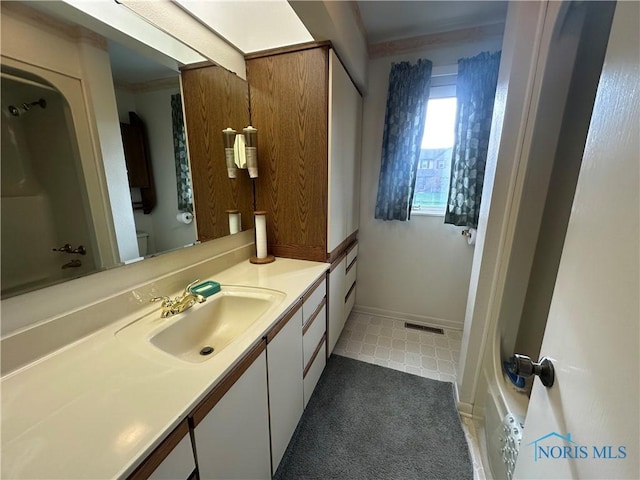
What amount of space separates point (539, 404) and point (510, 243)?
83cm

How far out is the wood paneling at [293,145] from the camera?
1507 mm

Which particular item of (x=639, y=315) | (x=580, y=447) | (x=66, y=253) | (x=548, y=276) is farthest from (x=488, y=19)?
(x=66, y=253)

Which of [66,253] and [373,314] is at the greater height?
[66,253]

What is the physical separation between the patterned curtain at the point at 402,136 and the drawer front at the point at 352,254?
0.40m

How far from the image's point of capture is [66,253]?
82 centimetres

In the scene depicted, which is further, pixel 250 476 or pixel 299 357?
pixel 299 357

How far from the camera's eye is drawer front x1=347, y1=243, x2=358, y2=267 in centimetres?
221

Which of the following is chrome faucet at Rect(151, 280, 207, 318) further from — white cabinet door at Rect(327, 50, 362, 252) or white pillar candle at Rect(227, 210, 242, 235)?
white cabinet door at Rect(327, 50, 362, 252)

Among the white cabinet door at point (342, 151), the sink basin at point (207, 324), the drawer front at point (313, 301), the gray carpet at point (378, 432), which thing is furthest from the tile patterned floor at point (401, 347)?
the sink basin at point (207, 324)

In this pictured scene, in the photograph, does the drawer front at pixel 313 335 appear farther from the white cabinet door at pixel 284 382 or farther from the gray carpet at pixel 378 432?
the gray carpet at pixel 378 432

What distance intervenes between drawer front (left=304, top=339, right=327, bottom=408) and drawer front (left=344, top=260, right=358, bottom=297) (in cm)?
59

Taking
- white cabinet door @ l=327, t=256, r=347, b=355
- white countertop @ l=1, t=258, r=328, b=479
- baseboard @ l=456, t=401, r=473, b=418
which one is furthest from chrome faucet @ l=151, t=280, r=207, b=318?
baseboard @ l=456, t=401, r=473, b=418

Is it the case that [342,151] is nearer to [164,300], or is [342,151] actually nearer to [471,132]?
[471,132]

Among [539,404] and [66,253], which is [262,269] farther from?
[539,404]
